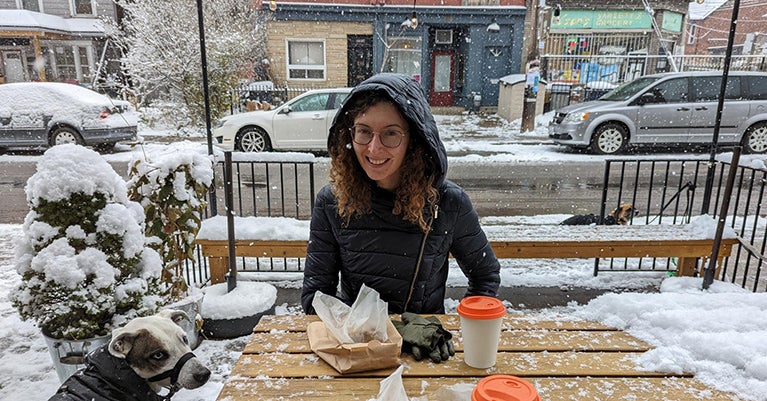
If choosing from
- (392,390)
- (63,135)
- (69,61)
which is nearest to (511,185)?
(392,390)

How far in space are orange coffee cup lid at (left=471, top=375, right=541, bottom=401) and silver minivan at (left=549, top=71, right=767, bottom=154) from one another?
40.1 feet

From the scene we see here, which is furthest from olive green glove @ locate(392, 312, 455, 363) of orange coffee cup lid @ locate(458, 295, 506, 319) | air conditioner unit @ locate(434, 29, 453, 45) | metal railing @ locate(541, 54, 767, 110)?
air conditioner unit @ locate(434, 29, 453, 45)

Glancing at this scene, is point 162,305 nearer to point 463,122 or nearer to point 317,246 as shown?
point 317,246

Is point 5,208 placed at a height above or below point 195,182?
below

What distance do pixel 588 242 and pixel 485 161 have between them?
7.43 metres

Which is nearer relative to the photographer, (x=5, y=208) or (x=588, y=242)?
(x=588, y=242)

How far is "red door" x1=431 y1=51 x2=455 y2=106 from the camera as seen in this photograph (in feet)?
69.2

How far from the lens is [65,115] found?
38.8ft

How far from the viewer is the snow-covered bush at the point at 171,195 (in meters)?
3.38

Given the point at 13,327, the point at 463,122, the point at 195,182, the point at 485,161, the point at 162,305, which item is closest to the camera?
the point at 162,305

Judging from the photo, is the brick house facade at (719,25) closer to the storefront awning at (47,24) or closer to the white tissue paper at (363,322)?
the storefront awning at (47,24)

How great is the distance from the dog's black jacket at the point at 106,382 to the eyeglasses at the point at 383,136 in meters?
1.43

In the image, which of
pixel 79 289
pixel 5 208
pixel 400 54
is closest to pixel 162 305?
pixel 79 289

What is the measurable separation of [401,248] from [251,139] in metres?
10.9
